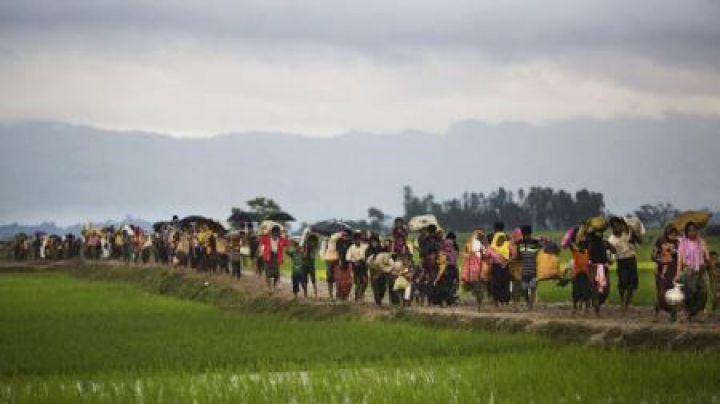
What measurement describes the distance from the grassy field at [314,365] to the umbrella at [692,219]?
2.29 m

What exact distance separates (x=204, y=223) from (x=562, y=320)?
19.8 m

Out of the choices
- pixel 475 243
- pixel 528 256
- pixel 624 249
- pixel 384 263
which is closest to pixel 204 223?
pixel 384 263

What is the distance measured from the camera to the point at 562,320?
1733 centimetres

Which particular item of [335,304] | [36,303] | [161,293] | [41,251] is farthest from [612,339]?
[41,251]

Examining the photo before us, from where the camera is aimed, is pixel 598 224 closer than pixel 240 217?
Yes

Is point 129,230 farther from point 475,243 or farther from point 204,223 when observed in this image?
point 475,243

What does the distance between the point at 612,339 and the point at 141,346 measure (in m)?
6.18

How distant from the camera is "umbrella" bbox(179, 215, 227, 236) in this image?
3388cm

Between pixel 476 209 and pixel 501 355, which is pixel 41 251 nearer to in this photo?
pixel 501 355

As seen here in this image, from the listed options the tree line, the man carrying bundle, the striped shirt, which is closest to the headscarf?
the man carrying bundle

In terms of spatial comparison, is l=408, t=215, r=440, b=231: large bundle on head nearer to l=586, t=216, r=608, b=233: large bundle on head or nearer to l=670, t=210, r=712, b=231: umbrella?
l=586, t=216, r=608, b=233: large bundle on head

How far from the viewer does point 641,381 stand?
39.8 feet

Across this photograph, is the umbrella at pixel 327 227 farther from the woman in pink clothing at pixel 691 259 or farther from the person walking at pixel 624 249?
the woman in pink clothing at pixel 691 259

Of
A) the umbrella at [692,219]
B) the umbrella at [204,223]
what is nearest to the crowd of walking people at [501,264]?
the umbrella at [692,219]
